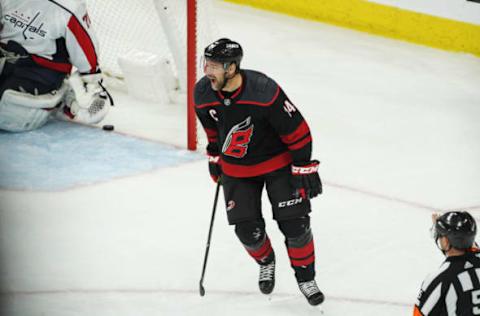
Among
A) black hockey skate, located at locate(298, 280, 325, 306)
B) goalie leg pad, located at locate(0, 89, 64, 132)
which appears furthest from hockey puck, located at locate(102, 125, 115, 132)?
black hockey skate, located at locate(298, 280, 325, 306)

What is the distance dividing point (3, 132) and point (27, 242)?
1.22 m

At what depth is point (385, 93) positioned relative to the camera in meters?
5.27

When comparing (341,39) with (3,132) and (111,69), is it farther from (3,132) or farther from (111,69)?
(3,132)

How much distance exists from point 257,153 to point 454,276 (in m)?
0.91

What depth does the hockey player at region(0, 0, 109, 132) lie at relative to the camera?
447cm

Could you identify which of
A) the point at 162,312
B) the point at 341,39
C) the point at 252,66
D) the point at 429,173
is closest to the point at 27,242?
the point at 162,312

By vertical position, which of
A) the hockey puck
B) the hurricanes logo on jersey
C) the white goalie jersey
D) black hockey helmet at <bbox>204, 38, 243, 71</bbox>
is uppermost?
black hockey helmet at <bbox>204, 38, 243, 71</bbox>

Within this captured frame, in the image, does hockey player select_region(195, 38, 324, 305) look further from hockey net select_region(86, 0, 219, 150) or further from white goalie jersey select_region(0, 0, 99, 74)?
white goalie jersey select_region(0, 0, 99, 74)

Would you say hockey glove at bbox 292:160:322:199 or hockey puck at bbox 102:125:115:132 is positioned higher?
hockey glove at bbox 292:160:322:199

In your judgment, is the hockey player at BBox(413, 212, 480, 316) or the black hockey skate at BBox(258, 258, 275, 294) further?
the black hockey skate at BBox(258, 258, 275, 294)

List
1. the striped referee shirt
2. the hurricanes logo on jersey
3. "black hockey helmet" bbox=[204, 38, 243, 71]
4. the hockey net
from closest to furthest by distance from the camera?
the striped referee shirt → "black hockey helmet" bbox=[204, 38, 243, 71] → the hurricanes logo on jersey → the hockey net

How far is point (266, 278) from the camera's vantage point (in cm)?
321

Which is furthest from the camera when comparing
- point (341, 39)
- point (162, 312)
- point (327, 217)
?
point (341, 39)

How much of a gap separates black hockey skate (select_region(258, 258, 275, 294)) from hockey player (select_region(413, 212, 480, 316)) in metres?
0.91
